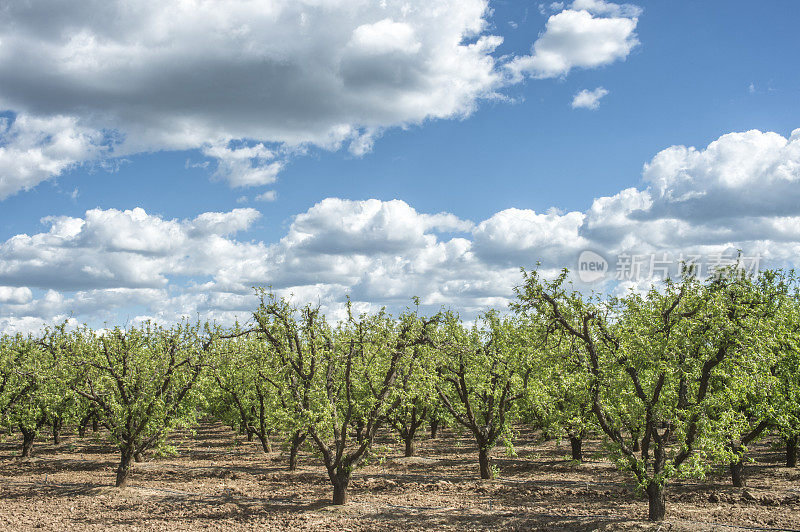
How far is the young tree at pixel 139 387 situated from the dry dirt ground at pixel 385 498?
2.47 metres

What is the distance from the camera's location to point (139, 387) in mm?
25875

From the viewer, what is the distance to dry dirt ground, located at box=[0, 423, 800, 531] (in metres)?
17.8

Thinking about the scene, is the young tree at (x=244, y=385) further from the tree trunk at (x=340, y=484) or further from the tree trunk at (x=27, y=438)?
the tree trunk at (x=27, y=438)

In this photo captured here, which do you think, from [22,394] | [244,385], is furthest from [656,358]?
[22,394]

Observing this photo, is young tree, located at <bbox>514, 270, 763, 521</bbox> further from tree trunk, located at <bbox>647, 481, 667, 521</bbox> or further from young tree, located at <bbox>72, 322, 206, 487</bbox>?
young tree, located at <bbox>72, 322, 206, 487</bbox>

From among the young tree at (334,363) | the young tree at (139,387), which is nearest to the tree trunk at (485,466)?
the young tree at (334,363)

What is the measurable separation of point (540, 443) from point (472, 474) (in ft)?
53.1

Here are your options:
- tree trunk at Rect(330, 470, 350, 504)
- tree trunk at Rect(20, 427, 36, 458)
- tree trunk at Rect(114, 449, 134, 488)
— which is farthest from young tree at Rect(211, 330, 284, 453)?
tree trunk at Rect(20, 427, 36, 458)

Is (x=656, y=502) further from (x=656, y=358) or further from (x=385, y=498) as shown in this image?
(x=385, y=498)

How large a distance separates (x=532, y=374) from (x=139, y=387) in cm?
2053

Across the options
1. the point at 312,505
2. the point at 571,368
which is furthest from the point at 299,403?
the point at 571,368

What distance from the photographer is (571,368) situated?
18.3m

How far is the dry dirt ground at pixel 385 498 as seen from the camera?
17.8 metres

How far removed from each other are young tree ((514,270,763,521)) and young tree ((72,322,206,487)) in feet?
52.9
